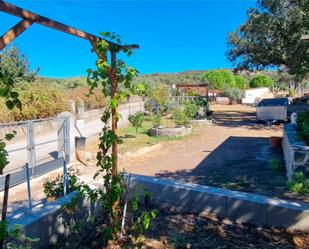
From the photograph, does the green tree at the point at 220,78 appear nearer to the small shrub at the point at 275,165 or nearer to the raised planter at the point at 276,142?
the raised planter at the point at 276,142

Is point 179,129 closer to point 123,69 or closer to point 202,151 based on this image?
point 202,151

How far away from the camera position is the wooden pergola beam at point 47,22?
7.25ft

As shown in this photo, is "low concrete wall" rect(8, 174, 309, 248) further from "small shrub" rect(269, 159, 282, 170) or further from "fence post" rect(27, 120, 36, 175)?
"fence post" rect(27, 120, 36, 175)

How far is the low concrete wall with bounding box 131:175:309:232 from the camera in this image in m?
3.56

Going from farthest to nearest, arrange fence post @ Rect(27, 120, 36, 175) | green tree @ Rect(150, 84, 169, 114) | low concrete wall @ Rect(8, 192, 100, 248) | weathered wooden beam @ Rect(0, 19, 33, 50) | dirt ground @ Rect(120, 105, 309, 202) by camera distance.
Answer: green tree @ Rect(150, 84, 169, 114) → fence post @ Rect(27, 120, 36, 175) → dirt ground @ Rect(120, 105, 309, 202) → low concrete wall @ Rect(8, 192, 100, 248) → weathered wooden beam @ Rect(0, 19, 33, 50)

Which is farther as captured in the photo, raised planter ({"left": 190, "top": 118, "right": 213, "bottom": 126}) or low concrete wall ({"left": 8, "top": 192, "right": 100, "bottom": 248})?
raised planter ({"left": 190, "top": 118, "right": 213, "bottom": 126})

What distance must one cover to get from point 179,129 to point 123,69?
1159 centimetres

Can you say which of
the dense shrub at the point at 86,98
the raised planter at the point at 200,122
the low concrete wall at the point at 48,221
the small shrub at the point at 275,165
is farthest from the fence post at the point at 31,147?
the raised planter at the point at 200,122

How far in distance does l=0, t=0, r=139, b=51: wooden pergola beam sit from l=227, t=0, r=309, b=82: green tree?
43.6 ft

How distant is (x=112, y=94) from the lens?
3186 mm

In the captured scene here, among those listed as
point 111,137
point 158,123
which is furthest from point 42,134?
point 111,137

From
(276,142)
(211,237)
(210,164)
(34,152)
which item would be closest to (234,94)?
(276,142)

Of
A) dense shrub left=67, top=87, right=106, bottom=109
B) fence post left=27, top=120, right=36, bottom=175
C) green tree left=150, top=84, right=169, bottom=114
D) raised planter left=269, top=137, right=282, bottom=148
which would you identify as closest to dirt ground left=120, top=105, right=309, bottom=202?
raised planter left=269, top=137, right=282, bottom=148

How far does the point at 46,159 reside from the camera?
10.1m
